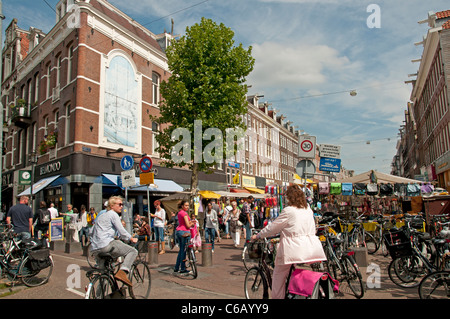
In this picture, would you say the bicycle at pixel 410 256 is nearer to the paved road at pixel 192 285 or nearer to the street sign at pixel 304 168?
the paved road at pixel 192 285

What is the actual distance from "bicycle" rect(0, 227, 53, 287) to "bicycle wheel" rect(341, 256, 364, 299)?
5903 mm

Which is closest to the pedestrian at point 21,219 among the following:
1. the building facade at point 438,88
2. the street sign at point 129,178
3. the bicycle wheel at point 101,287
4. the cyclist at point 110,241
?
the street sign at point 129,178

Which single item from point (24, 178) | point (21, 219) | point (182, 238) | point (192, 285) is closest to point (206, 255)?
point (182, 238)

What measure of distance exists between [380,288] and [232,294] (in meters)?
2.81

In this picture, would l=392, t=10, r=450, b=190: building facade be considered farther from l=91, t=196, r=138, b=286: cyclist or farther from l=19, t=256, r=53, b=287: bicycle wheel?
l=19, t=256, r=53, b=287: bicycle wheel

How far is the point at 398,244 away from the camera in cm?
636

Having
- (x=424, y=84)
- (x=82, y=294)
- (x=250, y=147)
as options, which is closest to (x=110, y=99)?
(x=82, y=294)

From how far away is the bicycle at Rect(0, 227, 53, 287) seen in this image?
6613 millimetres

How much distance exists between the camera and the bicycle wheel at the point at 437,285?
4644 mm

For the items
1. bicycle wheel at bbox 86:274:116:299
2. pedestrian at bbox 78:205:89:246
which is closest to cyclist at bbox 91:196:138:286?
bicycle wheel at bbox 86:274:116:299

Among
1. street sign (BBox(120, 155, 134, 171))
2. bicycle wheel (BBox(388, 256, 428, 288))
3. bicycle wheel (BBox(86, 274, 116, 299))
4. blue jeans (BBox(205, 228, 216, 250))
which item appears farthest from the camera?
blue jeans (BBox(205, 228, 216, 250))

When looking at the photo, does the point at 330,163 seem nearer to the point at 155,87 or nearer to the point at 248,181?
the point at 155,87
